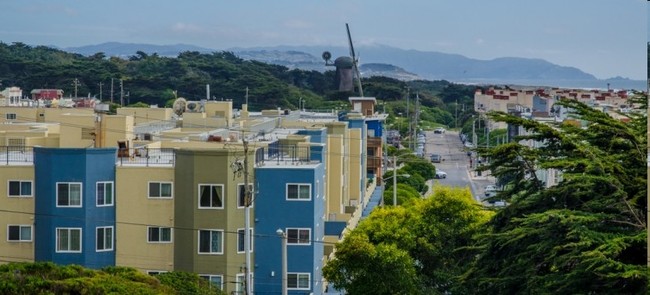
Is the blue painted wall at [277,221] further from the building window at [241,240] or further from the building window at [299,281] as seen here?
the building window at [241,240]

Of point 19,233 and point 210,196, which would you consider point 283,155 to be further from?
point 19,233

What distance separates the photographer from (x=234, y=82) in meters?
136

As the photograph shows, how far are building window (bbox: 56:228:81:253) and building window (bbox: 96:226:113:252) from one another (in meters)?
0.40

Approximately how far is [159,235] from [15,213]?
260 cm

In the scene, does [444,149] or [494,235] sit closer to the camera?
[494,235]

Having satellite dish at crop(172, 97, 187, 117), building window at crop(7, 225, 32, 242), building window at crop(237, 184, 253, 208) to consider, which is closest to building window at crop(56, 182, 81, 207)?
building window at crop(7, 225, 32, 242)

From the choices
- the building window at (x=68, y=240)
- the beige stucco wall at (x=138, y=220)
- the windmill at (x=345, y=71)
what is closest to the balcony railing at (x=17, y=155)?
the building window at (x=68, y=240)

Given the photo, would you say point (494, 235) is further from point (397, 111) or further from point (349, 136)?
point (397, 111)

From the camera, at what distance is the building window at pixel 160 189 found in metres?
28.7

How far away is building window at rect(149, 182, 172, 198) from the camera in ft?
Answer: 94.2

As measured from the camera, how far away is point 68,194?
28016 mm

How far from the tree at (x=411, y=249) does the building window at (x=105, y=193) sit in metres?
4.73

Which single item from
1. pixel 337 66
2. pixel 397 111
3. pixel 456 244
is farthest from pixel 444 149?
pixel 456 244

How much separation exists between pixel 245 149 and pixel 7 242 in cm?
475
